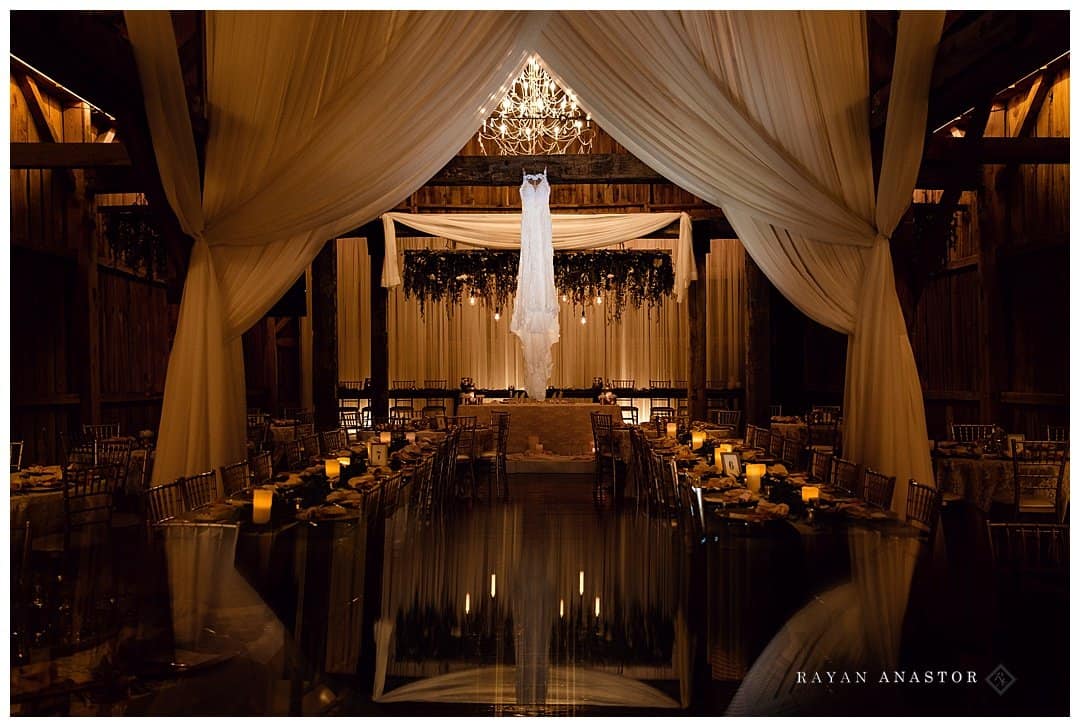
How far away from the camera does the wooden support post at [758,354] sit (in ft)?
37.1

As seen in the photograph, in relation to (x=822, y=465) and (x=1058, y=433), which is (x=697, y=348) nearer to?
(x=1058, y=433)

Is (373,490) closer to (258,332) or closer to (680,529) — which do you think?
(680,529)

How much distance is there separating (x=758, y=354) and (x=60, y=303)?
856 cm

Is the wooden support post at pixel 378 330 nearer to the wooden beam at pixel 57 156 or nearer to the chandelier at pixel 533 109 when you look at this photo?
the chandelier at pixel 533 109

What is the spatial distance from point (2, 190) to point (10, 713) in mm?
2432

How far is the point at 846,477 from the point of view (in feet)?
16.7

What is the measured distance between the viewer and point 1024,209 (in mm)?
9898

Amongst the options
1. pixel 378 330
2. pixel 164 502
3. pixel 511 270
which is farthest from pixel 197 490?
pixel 511 270

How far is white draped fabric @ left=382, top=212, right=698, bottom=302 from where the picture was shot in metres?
11.4

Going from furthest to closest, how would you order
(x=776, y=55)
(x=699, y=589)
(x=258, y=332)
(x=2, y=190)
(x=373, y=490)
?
(x=258, y=332), (x=776, y=55), (x=373, y=490), (x=2, y=190), (x=699, y=589)

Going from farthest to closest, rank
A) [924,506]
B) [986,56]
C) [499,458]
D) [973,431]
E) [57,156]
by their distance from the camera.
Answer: [973,431]
[499,458]
[57,156]
[986,56]
[924,506]

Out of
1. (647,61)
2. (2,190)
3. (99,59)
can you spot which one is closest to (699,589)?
(2,190)

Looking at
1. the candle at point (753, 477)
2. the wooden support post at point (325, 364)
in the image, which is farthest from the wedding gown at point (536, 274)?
the candle at point (753, 477)

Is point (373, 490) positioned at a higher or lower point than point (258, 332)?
lower
